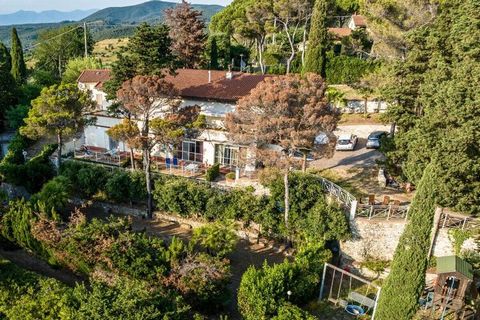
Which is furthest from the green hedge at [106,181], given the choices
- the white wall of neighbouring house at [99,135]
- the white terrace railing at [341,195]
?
the white terrace railing at [341,195]

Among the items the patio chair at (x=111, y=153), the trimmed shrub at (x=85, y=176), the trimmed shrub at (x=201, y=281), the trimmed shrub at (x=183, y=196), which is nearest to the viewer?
the trimmed shrub at (x=201, y=281)

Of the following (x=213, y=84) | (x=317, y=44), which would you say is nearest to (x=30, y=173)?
(x=213, y=84)

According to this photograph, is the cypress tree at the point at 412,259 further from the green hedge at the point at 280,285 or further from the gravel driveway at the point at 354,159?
the gravel driveway at the point at 354,159

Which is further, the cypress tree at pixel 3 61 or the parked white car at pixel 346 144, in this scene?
the cypress tree at pixel 3 61

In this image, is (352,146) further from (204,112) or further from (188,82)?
(188,82)

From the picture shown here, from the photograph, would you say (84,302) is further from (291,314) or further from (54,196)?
(54,196)

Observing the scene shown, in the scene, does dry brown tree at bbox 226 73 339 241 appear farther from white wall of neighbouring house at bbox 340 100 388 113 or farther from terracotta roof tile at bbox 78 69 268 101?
white wall of neighbouring house at bbox 340 100 388 113

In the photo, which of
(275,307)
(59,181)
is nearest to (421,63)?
(275,307)
